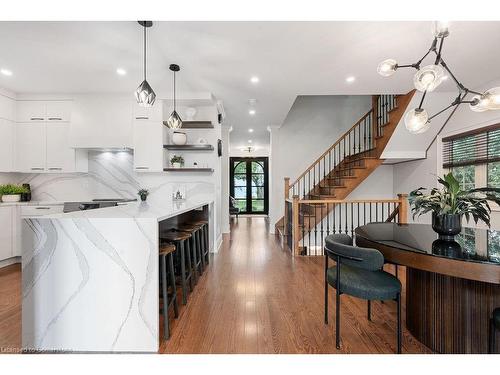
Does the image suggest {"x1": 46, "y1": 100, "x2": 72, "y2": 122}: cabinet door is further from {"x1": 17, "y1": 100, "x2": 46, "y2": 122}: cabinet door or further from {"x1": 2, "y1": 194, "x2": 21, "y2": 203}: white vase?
{"x1": 2, "y1": 194, "x2": 21, "y2": 203}: white vase

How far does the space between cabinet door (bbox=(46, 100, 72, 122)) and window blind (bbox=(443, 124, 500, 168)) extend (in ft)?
22.0

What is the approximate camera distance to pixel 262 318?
2.15 meters

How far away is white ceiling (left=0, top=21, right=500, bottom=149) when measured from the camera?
7.77 ft

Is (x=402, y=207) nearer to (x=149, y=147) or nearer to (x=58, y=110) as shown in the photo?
(x=149, y=147)

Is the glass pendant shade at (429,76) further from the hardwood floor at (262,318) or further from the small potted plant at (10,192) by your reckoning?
the small potted plant at (10,192)

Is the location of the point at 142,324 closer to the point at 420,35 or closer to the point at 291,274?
the point at 291,274

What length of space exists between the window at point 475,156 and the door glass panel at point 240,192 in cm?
695

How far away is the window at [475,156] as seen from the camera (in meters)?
3.59

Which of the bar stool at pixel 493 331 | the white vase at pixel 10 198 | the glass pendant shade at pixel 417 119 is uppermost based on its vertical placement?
the glass pendant shade at pixel 417 119

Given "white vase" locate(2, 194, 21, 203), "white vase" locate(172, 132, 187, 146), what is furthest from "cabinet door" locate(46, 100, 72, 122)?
"white vase" locate(172, 132, 187, 146)

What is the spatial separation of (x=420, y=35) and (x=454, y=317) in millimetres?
2580

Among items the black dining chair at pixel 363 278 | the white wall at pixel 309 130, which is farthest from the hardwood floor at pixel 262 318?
the white wall at pixel 309 130

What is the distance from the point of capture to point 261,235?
5.95 m
